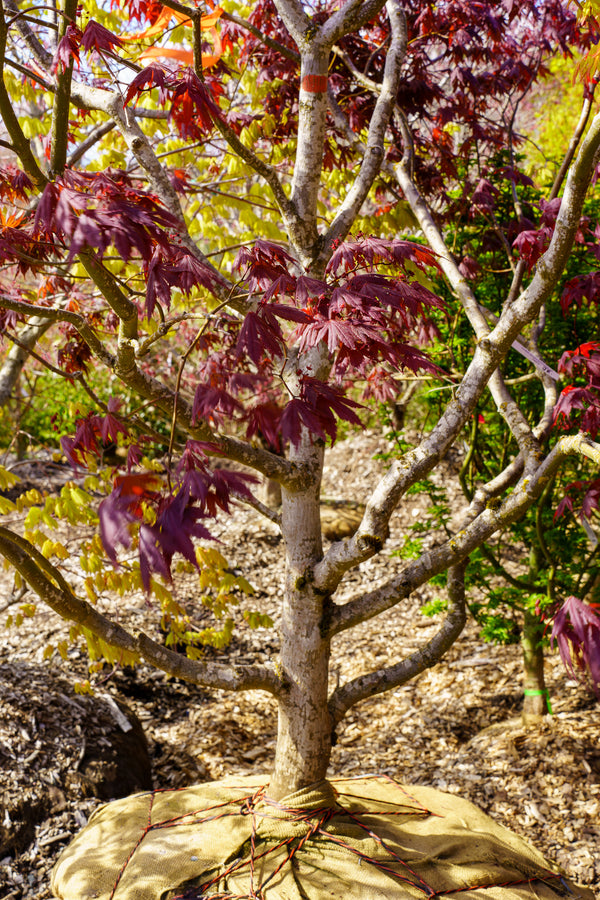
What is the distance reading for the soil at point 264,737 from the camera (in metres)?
2.60

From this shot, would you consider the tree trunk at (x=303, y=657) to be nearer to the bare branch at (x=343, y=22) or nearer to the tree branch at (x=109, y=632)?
the tree branch at (x=109, y=632)

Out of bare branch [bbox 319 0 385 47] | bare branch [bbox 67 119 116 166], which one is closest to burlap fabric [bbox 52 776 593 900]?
bare branch [bbox 319 0 385 47]

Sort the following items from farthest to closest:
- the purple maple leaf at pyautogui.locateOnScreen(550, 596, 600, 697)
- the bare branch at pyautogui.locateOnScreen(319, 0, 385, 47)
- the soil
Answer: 1. the soil
2. the bare branch at pyautogui.locateOnScreen(319, 0, 385, 47)
3. the purple maple leaf at pyautogui.locateOnScreen(550, 596, 600, 697)

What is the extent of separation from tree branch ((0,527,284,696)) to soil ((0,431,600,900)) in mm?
1048

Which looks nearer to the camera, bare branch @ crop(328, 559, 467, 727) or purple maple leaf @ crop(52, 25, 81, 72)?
purple maple leaf @ crop(52, 25, 81, 72)

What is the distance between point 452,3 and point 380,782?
3.55m

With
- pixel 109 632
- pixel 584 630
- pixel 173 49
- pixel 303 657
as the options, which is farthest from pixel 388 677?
pixel 173 49

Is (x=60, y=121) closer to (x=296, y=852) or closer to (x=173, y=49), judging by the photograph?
(x=173, y=49)

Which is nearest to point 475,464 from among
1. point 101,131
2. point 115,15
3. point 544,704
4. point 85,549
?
point 544,704

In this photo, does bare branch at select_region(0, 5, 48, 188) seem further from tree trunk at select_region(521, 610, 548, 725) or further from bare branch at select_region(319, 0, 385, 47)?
tree trunk at select_region(521, 610, 548, 725)

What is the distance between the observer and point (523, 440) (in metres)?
2.12

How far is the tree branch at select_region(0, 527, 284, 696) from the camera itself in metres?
1.74

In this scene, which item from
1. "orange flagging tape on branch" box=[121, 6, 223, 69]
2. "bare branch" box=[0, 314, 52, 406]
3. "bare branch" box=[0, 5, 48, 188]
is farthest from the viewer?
"bare branch" box=[0, 314, 52, 406]

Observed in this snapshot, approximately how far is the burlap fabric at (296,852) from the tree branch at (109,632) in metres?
0.46
